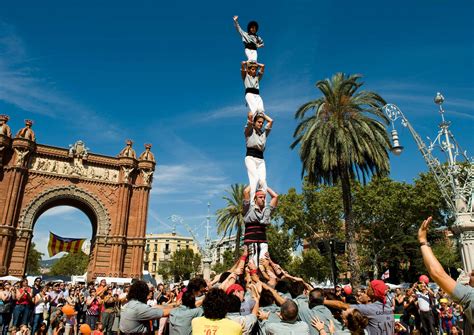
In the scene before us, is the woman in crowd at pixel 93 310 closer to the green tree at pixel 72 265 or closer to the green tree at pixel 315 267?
the green tree at pixel 315 267

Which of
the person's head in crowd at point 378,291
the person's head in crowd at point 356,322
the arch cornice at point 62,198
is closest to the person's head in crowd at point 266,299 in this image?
the person's head in crowd at point 356,322

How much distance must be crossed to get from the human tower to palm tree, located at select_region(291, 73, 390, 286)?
10.9 m

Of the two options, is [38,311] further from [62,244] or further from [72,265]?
[72,265]

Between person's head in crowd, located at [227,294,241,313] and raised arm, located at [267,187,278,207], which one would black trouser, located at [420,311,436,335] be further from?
person's head in crowd, located at [227,294,241,313]

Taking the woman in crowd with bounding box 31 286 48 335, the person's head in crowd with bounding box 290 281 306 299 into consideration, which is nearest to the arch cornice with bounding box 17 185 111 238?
the woman in crowd with bounding box 31 286 48 335

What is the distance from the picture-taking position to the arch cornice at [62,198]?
98.9 ft

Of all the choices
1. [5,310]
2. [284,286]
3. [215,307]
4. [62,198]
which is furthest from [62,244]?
[215,307]

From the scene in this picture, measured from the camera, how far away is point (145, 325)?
4.61 m

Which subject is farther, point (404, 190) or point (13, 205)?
point (404, 190)

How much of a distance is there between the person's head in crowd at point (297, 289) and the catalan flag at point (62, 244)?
108 ft

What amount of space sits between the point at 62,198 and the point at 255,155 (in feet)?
93.9

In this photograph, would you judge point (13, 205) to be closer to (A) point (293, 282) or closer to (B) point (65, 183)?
(B) point (65, 183)

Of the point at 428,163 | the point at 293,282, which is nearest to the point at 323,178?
the point at 428,163

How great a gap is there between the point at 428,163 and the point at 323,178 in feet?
23.6
